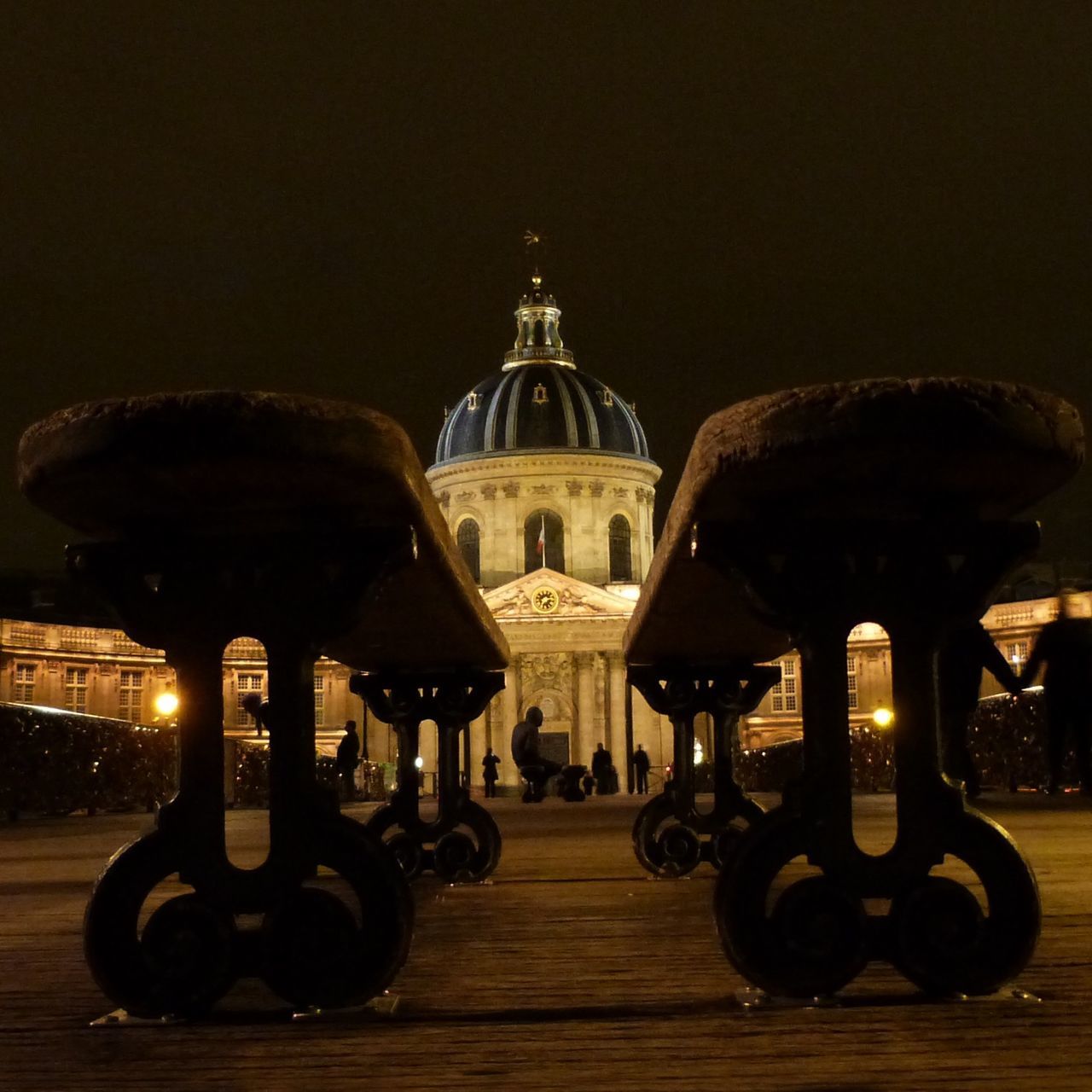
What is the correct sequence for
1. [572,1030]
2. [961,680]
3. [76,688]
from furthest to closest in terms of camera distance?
[76,688] < [961,680] < [572,1030]

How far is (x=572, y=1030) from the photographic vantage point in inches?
97.0

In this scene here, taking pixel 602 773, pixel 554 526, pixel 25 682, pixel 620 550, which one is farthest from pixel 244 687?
pixel 602 773

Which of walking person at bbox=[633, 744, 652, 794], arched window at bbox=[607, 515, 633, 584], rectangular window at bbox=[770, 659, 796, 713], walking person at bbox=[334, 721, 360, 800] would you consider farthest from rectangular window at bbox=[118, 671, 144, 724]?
walking person at bbox=[334, 721, 360, 800]

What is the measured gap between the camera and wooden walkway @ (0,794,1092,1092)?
2.12 meters

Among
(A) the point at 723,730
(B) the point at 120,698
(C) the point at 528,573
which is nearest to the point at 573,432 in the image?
(C) the point at 528,573

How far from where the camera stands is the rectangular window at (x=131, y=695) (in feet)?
220

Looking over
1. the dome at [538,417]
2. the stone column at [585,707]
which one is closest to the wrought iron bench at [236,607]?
the stone column at [585,707]

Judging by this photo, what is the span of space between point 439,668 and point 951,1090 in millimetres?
4236

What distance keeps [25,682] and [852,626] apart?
64920 mm

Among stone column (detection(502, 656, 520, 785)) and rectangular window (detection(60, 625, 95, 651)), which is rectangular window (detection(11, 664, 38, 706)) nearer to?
rectangular window (detection(60, 625, 95, 651))

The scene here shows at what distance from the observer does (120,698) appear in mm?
67062

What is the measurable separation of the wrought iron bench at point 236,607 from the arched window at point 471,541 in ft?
221

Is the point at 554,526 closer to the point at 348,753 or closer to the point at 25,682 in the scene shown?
the point at 25,682

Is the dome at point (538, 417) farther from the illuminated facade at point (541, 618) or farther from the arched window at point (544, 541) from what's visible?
the arched window at point (544, 541)
